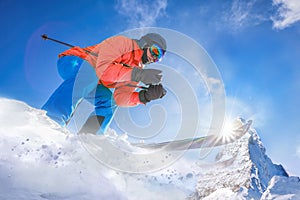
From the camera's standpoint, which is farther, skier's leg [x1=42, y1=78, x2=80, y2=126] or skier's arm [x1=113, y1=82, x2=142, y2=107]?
skier's arm [x1=113, y1=82, x2=142, y2=107]

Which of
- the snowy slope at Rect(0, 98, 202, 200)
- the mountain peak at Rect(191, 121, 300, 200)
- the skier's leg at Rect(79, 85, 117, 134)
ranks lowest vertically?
the snowy slope at Rect(0, 98, 202, 200)

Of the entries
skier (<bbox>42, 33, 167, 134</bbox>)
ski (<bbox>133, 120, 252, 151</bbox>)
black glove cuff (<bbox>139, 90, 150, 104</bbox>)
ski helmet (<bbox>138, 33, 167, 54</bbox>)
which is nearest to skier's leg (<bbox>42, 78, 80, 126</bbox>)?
skier (<bbox>42, 33, 167, 134</bbox>)

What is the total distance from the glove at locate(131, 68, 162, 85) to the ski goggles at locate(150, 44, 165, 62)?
0.69m

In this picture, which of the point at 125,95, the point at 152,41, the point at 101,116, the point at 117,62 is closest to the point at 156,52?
the point at 152,41

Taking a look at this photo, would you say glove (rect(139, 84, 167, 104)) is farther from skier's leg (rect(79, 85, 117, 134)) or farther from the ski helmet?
the ski helmet

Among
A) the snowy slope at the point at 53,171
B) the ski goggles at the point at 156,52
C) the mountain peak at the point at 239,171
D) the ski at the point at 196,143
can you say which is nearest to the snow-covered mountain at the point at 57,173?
the snowy slope at the point at 53,171

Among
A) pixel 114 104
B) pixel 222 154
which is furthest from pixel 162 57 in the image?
pixel 222 154

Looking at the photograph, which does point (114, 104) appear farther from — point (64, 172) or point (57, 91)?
point (64, 172)

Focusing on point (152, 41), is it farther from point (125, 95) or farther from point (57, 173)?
point (57, 173)

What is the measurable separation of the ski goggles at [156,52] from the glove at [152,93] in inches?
22.8

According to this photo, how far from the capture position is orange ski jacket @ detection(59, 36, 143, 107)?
345 centimetres

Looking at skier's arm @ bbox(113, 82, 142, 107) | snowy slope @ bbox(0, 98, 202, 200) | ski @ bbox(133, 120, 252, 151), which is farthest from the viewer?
ski @ bbox(133, 120, 252, 151)

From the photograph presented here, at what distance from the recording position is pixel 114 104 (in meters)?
4.16

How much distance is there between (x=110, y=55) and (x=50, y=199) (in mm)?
1902
